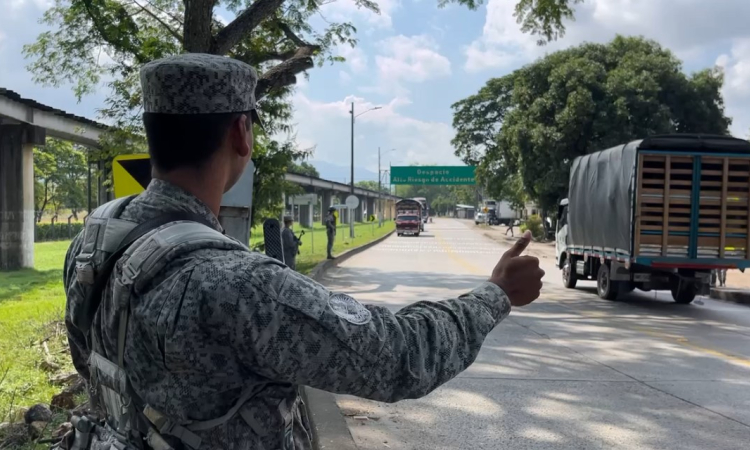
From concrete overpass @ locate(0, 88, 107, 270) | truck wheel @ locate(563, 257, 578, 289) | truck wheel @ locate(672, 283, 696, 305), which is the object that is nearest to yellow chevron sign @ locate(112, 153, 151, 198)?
truck wheel @ locate(672, 283, 696, 305)

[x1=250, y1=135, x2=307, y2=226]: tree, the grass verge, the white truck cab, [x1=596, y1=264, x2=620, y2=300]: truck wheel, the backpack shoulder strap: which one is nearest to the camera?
the backpack shoulder strap

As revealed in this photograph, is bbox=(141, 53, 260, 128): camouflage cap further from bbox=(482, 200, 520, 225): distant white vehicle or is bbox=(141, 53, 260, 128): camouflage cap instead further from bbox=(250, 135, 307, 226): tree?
bbox=(482, 200, 520, 225): distant white vehicle

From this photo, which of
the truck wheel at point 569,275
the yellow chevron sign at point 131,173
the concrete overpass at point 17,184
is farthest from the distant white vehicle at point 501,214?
the yellow chevron sign at point 131,173

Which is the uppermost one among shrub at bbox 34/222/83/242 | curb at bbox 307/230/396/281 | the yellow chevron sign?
the yellow chevron sign

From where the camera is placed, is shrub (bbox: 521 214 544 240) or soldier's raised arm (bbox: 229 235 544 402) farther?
shrub (bbox: 521 214 544 240)

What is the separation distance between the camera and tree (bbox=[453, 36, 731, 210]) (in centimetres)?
2859

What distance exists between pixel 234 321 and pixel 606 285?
44.8 ft

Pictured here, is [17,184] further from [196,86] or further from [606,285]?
[196,86]

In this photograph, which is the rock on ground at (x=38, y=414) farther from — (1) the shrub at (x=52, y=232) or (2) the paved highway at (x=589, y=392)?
(1) the shrub at (x=52, y=232)

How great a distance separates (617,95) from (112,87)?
23.3m

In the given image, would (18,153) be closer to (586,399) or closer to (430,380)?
(586,399)

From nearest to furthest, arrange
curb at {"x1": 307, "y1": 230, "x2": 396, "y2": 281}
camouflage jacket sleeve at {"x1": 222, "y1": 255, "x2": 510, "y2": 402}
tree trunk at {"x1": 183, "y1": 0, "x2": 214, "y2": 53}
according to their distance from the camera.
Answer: camouflage jacket sleeve at {"x1": 222, "y1": 255, "x2": 510, "y2": 402} < tree trunk at {"x1": 183, "y1": 0, "x2": 214, "y2": 53} < curb at {"x1": 307, "y1": 230, "x2": 396, "y2": 281}

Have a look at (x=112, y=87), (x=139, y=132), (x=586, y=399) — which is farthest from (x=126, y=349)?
(x=112, y=87)

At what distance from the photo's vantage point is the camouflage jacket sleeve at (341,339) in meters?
1.31
